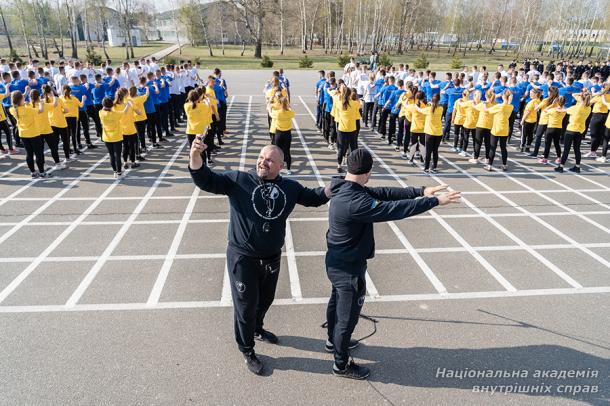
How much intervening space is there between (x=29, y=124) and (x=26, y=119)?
120 mm

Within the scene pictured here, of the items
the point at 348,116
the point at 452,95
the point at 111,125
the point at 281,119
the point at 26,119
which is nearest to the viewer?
the point at 26,119

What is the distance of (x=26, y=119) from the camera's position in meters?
9.36

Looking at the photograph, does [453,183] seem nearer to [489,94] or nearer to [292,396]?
[489,94]

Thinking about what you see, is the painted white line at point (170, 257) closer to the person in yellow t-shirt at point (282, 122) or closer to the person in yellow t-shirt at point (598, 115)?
the person in yellow t-shirt at point (282, 122)

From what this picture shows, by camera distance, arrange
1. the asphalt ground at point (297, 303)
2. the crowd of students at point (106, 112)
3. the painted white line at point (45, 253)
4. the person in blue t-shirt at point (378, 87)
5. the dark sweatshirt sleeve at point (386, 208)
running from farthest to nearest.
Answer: the person in blue t-shirt at point (378, 87), the crowd of students at point (106, 112), the painted white line at point (45, 253), the asphalt ground at point (297, 303), the dark sweatshirt sleeve at point (386, 208)

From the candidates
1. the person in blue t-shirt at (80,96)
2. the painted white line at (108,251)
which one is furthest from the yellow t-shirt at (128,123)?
the person in blue t-shirt at (80,96)

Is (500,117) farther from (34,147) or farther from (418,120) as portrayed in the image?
(34,147)

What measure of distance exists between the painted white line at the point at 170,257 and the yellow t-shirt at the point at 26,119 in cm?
415

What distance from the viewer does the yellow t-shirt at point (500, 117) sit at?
10.1 meters

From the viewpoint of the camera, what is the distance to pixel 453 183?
10.1 m

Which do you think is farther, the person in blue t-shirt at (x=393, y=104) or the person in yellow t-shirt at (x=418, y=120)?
the person in blue t-shirt at (x=393, y=104)

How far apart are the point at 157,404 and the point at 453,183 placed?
830cm

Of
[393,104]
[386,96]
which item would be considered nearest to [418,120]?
[393,104]

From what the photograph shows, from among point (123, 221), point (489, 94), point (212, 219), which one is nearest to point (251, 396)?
point (212, 219)
